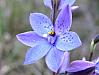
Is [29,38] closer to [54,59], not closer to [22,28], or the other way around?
[54,59]

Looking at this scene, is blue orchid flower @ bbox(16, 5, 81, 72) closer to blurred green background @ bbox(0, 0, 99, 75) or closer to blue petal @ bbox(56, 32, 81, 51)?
blue petal @ bbox(56, 32, 81, 51)

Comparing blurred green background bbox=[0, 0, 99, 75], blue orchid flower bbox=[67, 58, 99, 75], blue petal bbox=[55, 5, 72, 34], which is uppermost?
blue petal bbox=[55, 5, 72, 34]

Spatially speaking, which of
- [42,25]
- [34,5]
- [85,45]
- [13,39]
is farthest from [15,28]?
[42,25]

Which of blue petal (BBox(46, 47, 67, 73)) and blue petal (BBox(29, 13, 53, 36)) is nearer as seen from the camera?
blue petal (BBox(46, 47, 67, 73))

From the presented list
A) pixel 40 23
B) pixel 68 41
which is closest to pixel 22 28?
pixel 40 23

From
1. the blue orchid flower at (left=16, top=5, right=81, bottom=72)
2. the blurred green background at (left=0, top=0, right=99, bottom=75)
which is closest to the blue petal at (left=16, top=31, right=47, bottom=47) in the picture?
the blue orchid flower at (left=16, top=5, right=81, bottom=72)

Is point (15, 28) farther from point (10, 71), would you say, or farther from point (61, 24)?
point (61, 24)
